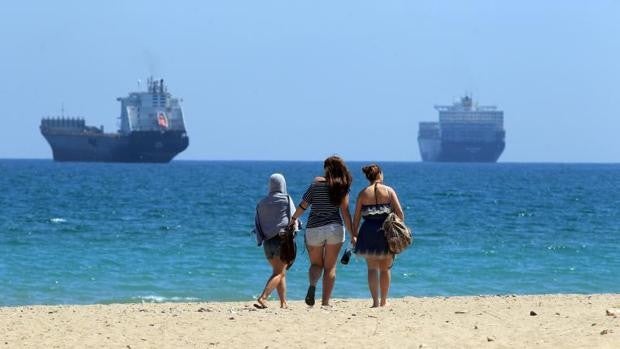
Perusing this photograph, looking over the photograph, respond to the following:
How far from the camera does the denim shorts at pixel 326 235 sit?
34.8 ft

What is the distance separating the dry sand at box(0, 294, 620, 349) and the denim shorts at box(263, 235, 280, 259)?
19.3 inches

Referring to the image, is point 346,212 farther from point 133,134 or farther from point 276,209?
point 133,134

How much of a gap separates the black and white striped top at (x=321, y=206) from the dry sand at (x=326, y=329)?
2.50ft

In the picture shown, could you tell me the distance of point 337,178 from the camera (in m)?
10.5

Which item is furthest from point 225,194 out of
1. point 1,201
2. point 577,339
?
point 577,339

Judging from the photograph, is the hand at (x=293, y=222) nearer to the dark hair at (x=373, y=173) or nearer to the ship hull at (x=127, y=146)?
the dark hair at (x=373, y=173)

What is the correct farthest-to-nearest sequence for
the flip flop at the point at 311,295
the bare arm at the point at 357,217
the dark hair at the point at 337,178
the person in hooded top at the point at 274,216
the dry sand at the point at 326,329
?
the flip flop at the point at 311,295, the person in hooded top at the point at 274,216, the bare arm at the point at 357,217, the dark hair at the point at 337,178, the dry sand at the point at 326,329

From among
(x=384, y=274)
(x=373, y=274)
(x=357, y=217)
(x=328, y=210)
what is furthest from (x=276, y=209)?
(x=384, y=274)

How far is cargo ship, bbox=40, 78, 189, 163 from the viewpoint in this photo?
13362cm

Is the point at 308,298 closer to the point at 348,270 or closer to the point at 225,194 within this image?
the point at 348,270

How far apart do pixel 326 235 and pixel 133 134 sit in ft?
408

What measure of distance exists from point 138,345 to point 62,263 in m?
11.6

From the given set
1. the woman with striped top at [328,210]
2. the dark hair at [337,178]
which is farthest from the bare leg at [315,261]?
the dark hair at [337,178]

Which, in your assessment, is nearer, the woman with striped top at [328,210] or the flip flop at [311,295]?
the woman with striped top at [328,210]
